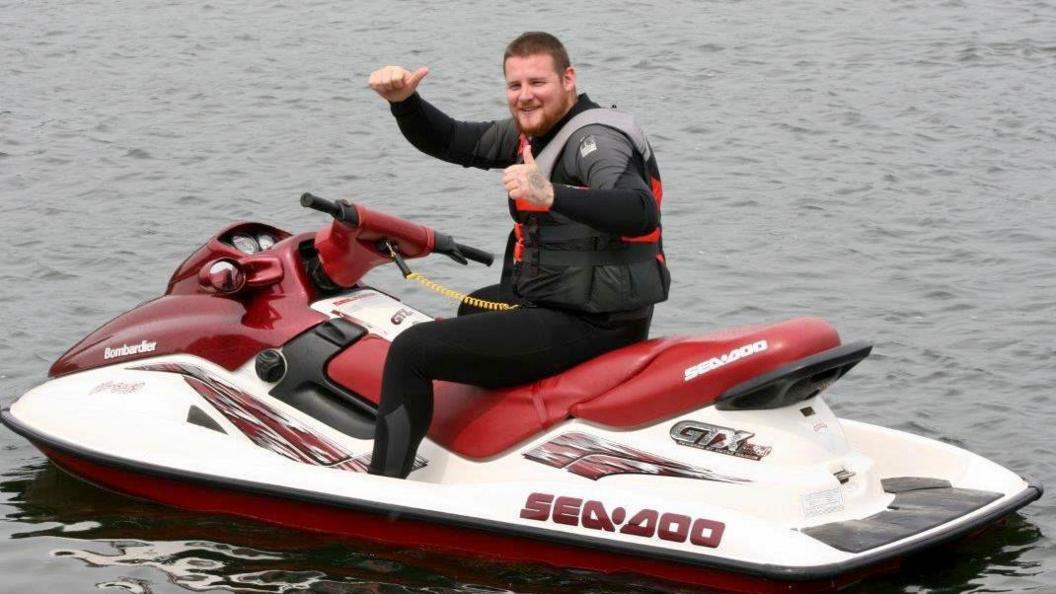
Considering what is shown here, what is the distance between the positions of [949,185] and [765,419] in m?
7.44

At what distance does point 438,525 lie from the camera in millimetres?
6305

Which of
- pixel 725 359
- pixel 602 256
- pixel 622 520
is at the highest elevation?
pixel 602 256

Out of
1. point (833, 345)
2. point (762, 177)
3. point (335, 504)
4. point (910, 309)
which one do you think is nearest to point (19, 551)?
point (335, 504)

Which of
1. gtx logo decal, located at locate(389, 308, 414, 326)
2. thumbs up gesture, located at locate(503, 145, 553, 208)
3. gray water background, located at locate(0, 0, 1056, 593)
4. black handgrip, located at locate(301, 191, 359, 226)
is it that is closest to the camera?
thumbs up gesture, located at locate(503, 145, 553, 208)

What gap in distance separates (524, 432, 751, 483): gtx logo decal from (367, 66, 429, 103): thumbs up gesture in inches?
57.4

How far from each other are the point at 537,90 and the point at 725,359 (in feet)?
3.84

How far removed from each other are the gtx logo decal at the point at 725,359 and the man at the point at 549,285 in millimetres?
343

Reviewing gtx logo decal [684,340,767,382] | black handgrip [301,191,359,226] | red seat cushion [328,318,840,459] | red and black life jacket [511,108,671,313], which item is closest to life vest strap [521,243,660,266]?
red and black life jacket [511,108,671,313]

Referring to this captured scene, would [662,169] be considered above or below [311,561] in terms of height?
above

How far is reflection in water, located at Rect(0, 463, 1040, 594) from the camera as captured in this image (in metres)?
6.27

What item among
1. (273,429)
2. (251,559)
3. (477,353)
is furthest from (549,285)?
(251,559)

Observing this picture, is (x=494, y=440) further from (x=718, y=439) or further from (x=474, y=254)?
(x=474, y=254)

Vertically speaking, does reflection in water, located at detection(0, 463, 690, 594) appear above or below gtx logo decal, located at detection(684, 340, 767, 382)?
below

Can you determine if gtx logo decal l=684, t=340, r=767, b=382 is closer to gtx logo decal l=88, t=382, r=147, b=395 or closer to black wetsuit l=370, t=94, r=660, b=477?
black wetsuit l=370, t=94, r=660, b=477
